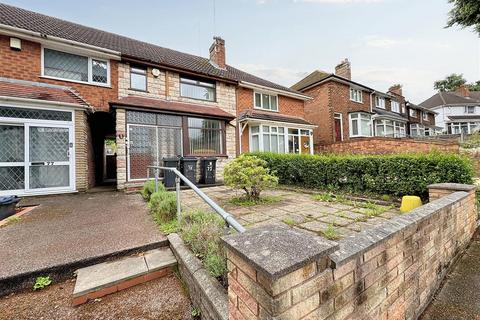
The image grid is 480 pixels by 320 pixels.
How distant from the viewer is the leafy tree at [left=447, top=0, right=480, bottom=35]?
8312 millimetres

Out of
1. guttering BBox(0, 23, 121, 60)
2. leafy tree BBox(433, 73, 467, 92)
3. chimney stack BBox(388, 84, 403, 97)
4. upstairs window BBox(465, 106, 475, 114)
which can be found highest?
leafy tree BBox(433, 73, 467, 92)

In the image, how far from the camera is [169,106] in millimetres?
8633

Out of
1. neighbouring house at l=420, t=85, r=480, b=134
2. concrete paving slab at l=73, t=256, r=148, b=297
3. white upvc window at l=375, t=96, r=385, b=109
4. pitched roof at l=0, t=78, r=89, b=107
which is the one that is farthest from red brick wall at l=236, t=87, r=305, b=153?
neighbouring house at l=420, t=85, r=480, b=134

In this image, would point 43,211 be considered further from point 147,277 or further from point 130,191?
point 147,277

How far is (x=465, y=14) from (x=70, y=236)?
14.8 meters

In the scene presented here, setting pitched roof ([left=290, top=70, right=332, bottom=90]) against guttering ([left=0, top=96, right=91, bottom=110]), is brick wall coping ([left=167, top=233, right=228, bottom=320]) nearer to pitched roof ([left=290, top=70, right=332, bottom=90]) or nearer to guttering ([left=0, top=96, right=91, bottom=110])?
guttering ([left=0, top=96, right=91, bottom=110])

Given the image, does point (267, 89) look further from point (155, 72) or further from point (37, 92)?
point (37, 92)

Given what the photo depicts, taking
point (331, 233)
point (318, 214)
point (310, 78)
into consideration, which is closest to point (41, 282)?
point (331, 233)

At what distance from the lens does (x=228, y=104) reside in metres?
11.4

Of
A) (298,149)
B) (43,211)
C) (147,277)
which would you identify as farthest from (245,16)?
(147,277)

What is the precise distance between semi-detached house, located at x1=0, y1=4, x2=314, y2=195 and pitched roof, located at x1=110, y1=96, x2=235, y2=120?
0.13 ft

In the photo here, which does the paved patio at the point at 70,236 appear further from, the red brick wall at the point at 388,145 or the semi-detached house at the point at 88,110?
the red brick wall at the point at 388,145

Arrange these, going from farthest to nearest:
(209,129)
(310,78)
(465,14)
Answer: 1. (310,78)
2. (209,129)
3. (465,14)

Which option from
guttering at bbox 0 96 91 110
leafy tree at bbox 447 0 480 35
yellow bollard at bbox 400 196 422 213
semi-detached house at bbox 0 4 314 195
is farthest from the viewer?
leafy tree at bbox 447 0 480 35
